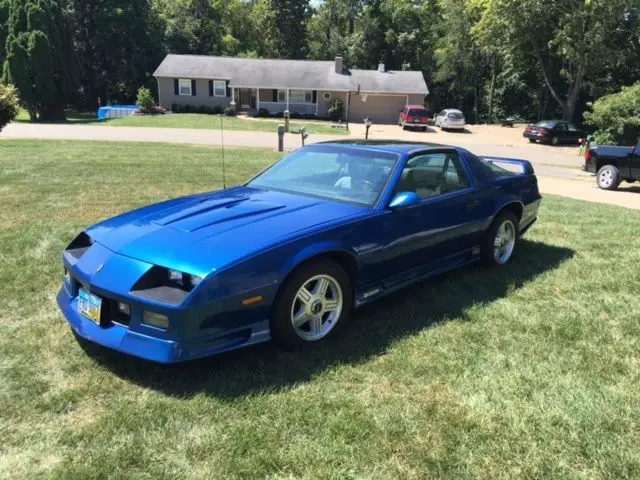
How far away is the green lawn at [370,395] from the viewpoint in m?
2.60

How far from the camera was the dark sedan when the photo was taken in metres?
33.6

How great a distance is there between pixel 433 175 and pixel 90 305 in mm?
3100

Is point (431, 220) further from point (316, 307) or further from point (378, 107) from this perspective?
point (378, 107)

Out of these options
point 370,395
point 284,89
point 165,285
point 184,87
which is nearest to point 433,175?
point 370,395

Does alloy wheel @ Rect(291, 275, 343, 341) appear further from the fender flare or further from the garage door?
the garage door

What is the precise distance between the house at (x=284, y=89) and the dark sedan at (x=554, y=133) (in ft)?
46.0

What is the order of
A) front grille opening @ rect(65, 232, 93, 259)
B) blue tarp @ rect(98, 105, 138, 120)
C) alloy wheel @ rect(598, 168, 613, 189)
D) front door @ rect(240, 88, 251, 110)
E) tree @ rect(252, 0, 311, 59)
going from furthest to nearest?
tree @ rect(252, 0, 311, 59), front door @ rect(240, 88, 251, 110), blue tarp @ rect(98, 105, 138, 120), alloy wheel @ rect(598, 168, 613, 189), front grille opening @ rect(65, 232, 93, 259)

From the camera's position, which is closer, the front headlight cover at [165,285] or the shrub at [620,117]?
the front headlight cover at [165,285]

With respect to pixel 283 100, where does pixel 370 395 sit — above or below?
above

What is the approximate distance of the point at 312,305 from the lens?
12.0 ft

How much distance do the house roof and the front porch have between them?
89cm

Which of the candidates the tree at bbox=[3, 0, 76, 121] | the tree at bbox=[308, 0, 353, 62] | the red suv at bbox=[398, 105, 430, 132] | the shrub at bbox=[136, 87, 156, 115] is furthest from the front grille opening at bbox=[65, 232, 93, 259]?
the tree at bbox=[308, 0, 353, 62]

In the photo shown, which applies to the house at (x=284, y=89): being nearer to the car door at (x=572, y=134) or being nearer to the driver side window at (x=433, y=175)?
the car door at (x=572, y=134)

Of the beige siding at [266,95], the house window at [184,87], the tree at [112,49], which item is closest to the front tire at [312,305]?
the beige siding at [266,95]
